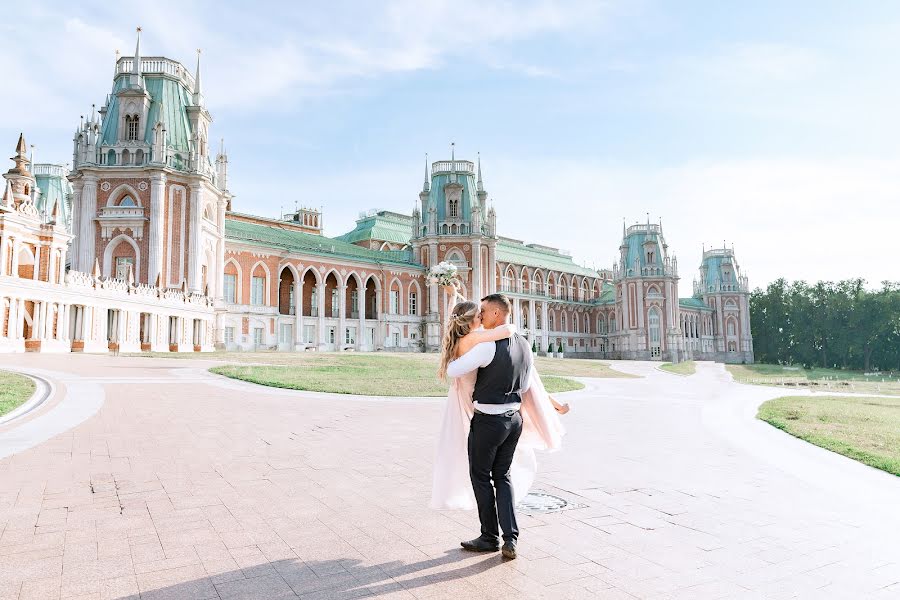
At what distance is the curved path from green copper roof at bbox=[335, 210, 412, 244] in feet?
197

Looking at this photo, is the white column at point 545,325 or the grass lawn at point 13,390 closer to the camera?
the grass lawn at point 13,390

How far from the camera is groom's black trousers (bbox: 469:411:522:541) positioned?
4.22 metres

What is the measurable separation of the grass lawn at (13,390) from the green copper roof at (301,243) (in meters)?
32.9

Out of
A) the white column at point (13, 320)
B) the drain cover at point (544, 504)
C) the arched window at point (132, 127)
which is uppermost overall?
the arched window at point (132, 127)

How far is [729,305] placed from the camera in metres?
93.3

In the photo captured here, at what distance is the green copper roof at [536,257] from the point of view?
77.1 metres

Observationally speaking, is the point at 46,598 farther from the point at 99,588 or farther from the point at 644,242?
the point at 644,242

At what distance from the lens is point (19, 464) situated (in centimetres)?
661

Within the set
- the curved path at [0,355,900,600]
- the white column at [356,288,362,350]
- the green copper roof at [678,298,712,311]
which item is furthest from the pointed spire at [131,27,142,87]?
the green copper roof at [678,298,712,311]

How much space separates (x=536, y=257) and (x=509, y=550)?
3118 inches

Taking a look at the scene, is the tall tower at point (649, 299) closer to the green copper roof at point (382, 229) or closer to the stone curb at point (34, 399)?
the green copper roof at point (382, 229)

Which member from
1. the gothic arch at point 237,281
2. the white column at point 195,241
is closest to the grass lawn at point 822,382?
the white column at point 195,241

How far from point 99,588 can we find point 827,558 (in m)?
4.92

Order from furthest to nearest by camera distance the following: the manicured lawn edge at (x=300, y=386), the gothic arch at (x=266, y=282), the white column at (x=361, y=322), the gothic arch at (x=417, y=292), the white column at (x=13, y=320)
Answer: the gothic arch at (x=417, y=292)
the white column at (x=361, y=322)
the gothic arch at (x=266, y=282)
the white column at (x=13, y=320)
the manicured lawn edge at (x=300, y=386)
